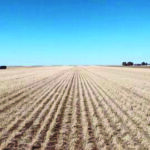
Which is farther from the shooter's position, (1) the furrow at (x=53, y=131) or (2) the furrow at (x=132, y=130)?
(2) the furrow at (x=132, y=130)

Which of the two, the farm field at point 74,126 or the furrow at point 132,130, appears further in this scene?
the furrow at point 132,130

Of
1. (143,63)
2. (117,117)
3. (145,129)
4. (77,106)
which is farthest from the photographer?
(143,63)

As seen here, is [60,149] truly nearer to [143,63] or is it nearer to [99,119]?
[99,119]

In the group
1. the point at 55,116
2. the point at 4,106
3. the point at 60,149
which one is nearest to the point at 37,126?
the point at 55,116

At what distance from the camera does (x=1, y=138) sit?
15.6 ft

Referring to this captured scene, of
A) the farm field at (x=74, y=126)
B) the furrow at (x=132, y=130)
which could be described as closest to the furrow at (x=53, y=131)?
the farm field at (x=74, y=126)

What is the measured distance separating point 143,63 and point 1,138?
14167 centimetres

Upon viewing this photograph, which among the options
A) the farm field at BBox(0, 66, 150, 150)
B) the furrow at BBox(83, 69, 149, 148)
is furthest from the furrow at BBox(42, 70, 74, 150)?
the furrow at BBox(83, 69, 149, 148)

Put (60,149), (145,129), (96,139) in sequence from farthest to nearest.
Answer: (145,129) → (96,139) → (60,149)

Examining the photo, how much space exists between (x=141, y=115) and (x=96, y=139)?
9.57ft

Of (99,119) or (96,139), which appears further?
(99,119)

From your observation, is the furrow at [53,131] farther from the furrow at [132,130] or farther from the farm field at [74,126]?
the furrow at [132,130]

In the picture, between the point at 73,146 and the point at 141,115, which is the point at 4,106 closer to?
the point at 73,146

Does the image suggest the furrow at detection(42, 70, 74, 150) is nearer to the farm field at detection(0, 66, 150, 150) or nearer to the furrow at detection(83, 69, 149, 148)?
the farm field at detection(0, 66, 150, 150)
